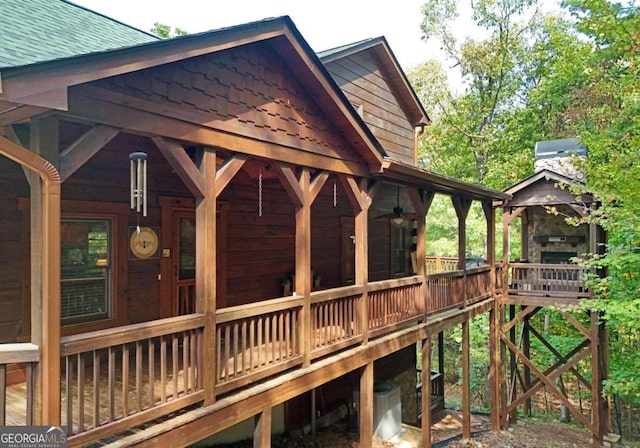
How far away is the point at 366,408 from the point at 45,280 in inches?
225

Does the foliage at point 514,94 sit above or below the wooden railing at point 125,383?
above

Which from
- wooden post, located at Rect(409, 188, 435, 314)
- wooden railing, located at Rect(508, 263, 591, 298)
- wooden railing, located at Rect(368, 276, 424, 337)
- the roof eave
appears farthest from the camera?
wooden railing, located at Rect(508, 263, 591, 298)

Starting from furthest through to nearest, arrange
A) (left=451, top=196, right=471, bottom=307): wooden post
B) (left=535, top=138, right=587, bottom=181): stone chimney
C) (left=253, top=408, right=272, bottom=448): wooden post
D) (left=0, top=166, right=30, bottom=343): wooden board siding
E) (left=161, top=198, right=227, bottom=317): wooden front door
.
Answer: (left=535, top=138, right=587, bottom=181): stone chimney, (left=451, top=196, right=471, bottom=307): wooden post, (left=161, top=198, right=227, bottom=317): wooden front door, (left=253, top=408, right=272, bottom=448): wooden post, (left=0, top=166, right=30, bottom=343): wooden board siding

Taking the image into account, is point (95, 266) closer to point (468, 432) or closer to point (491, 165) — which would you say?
point (468, 432)

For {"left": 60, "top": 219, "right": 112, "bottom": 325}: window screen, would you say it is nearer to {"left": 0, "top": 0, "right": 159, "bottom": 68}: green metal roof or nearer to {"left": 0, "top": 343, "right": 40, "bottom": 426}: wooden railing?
{"left": 0, "top": 0, "right": 159, "bottom": 68}: green metal roof

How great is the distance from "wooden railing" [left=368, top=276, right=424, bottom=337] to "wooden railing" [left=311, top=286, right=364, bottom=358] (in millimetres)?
396

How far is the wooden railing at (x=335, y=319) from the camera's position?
21.7ft

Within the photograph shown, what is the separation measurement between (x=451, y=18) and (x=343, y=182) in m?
19.9

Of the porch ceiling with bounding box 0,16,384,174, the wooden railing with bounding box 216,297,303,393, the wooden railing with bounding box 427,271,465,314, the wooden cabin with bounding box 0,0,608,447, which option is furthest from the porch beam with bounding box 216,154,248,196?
the wooden railing with bounding box 427,271,465,314

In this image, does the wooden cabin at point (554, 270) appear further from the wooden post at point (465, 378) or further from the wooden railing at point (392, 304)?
the wooden railing at point (392, 304)

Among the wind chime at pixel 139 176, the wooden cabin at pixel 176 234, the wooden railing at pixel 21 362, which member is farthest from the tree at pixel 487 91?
the wooden railing at pixel 21 362

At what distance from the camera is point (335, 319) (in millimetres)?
7109

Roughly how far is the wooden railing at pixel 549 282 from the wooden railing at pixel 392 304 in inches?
212

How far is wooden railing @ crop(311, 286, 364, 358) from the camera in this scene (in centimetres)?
662
